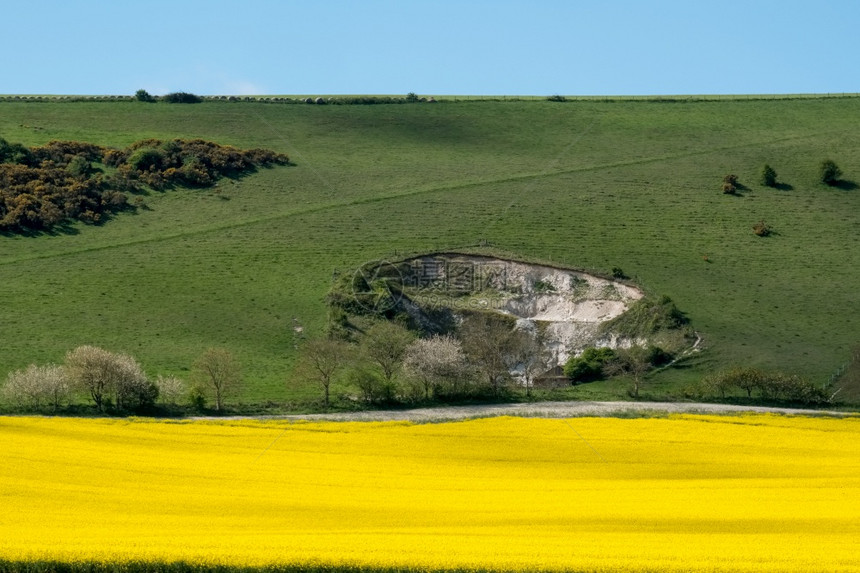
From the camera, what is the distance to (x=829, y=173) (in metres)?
107

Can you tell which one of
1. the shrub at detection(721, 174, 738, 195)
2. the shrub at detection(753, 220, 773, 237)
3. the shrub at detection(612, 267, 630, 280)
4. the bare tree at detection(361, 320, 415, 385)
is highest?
the shrub at detection(721, 174, 738, 195)

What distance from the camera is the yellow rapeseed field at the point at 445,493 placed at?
112 feet

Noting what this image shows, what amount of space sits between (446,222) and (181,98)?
53297mm

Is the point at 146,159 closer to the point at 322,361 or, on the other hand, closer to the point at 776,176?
the point at 322,361

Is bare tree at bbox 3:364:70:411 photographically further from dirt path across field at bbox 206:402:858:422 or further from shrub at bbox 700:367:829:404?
shrub at bbox 700:367:829:404

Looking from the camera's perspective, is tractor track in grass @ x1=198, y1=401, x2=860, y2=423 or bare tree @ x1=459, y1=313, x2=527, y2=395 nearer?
tractor track in grass @ x1=198, y1=401, x2=860, y2=423

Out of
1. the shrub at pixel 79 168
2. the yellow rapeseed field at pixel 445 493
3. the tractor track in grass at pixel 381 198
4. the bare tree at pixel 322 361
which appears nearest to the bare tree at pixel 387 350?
the bare tree at pixel 322 361

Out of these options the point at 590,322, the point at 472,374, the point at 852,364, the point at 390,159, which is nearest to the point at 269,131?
the point at 390,159

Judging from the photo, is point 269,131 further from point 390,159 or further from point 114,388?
point 114,388

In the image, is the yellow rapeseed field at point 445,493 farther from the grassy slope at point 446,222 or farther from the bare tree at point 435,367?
the grassy slope at point 446,222

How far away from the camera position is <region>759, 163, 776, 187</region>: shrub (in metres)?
106

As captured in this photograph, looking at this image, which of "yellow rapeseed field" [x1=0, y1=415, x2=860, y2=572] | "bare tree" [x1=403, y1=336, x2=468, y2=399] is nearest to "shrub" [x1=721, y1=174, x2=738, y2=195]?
"bare tree" [x1=403, y1=336, x2=468, y2=399]

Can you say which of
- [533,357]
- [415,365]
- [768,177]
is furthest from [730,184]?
[415,365]

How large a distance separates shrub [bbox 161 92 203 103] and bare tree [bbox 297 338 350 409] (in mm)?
74554
